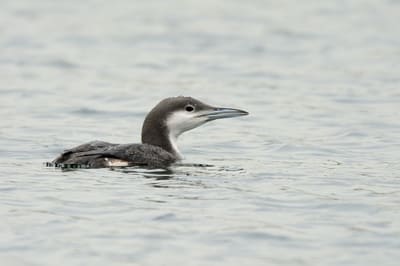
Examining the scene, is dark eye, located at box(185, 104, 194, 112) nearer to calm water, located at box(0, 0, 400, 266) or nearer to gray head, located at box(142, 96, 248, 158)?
gray head, located at box(142, 96, 248, 158)

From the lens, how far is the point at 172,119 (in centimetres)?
1380

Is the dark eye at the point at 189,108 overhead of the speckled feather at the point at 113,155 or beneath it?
overhead

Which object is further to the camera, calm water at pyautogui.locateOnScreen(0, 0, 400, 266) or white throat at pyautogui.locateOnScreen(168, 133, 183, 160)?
white throat at pyautogui.locateOnScreen(168, 133, 183, 160)

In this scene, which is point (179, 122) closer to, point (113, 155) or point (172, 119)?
point (172, 119)

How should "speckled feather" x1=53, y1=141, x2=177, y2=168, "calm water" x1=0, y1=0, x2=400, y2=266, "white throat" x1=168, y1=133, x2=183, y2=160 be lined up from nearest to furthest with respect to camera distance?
"calm water" x1=0, y1=0, x2=400, y2=266 < "speckled feather" x1=53, y1=141, x2=177, y2=168 < "white throat" x1=168, y1=133, x2=183, y2=160

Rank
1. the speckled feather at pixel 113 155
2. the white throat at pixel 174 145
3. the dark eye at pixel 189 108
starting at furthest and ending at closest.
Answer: the dark eye at pixel 189 108, the white throat at pixel 174 145, the speckled feather at pixel 113 155

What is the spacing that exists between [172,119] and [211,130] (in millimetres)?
2655

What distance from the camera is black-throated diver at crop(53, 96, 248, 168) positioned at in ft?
41.9

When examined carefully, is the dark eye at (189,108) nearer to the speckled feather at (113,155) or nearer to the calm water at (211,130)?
the calm water at (211,130)

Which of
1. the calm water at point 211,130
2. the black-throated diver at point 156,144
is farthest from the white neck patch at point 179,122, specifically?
the calm water at point 211,130

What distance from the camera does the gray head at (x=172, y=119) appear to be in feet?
45.1

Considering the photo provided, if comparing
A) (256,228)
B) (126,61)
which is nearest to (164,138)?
(256,228)

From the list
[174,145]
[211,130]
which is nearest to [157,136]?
[174,145]

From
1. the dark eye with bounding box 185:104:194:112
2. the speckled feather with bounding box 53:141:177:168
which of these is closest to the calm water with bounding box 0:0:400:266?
the speckled feather with bounding box 53:141:177:168
